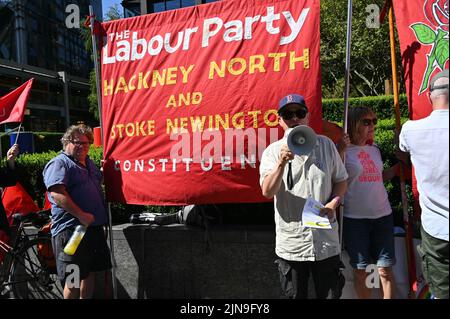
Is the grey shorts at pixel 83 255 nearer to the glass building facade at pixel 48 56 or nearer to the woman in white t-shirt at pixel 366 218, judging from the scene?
the woman in white t-shirt at pixel 366 218

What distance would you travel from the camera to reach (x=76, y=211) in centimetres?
368

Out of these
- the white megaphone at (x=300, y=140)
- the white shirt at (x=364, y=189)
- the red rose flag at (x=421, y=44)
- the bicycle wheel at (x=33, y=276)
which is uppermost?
the red rose flag at (x=421, y=44)

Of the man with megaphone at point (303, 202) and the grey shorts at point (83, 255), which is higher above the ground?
the man with megaphone at point (303, 202)

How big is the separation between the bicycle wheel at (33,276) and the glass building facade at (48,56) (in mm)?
33057

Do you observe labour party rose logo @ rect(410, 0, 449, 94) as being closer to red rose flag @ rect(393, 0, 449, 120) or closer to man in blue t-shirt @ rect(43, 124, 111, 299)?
red rose flag @ rect(393, 0, 449, 120)

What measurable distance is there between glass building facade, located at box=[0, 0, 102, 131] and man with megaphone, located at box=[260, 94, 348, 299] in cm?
3552

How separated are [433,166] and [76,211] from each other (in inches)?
107

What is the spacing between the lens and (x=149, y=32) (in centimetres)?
424

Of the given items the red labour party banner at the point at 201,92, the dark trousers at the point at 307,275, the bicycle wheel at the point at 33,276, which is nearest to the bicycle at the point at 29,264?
the bicycle wheel at the point at 33,276

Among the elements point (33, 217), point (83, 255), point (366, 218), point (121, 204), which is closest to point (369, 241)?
point (366, 218)

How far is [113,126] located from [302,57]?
1.96 metres

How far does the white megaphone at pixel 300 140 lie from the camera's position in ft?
9.01

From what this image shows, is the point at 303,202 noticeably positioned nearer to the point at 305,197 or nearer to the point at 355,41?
the point at 305,197
